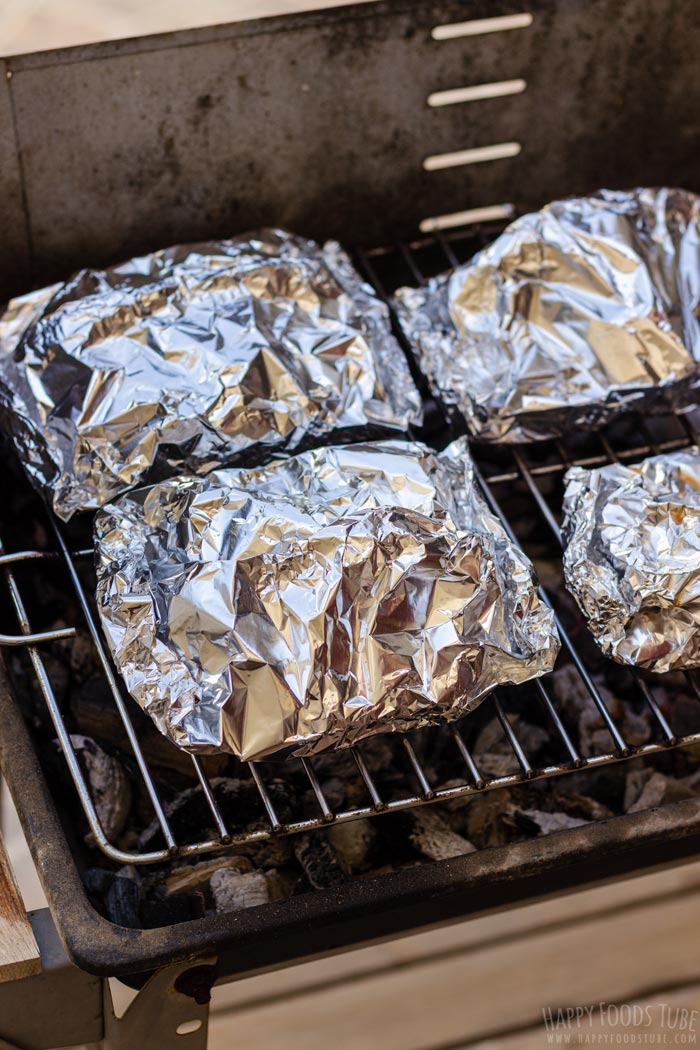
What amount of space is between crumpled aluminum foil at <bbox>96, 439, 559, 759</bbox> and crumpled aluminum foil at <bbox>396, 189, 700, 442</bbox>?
0.71 ft

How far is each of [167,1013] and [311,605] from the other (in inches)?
16.0

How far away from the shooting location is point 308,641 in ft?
3.51

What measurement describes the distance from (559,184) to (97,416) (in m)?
0.84

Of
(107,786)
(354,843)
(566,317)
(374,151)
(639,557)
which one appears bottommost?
(354,843)

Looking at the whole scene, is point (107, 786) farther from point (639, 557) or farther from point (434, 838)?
point (639, 557)

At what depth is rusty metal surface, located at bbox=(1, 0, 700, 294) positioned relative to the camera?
1412mm

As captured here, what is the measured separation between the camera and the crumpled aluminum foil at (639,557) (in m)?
1.14

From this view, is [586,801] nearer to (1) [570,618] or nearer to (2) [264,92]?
(1) [570,618]

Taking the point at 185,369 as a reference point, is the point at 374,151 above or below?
above

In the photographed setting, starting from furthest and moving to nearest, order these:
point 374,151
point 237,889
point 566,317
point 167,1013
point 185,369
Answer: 1. point 374,151
2. point 566,317
3. point 185,369
4. point 237,889
5. point 167,1013

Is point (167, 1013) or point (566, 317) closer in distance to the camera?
point (167, 1013)

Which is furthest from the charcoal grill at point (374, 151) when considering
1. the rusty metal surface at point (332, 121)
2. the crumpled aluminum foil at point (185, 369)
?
the crumpled aluminum foil at point (185, 369)

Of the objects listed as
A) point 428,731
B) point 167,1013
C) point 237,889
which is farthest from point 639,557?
point 167,1013

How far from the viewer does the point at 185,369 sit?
1304mm
